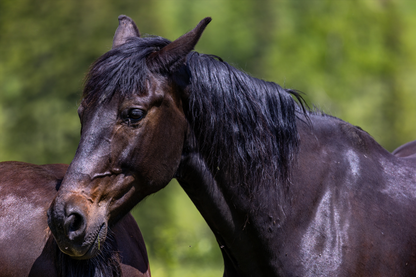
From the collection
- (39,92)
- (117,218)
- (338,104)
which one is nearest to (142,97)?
(117,218)

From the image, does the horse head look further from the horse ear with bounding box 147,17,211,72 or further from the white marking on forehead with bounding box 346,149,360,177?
the white marking on forehead with bounding box 346,149,360,177

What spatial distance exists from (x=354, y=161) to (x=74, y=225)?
1606 millimetres

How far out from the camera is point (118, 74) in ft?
6.97

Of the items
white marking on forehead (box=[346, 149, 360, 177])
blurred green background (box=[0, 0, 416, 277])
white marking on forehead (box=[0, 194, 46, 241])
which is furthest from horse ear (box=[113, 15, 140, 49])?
blurred green background (box=[0, 0, 416, 277])

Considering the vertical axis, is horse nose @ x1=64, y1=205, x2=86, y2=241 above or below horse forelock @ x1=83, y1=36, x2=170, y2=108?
below

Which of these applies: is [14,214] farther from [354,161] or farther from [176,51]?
[354,161]

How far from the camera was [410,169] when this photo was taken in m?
2.74

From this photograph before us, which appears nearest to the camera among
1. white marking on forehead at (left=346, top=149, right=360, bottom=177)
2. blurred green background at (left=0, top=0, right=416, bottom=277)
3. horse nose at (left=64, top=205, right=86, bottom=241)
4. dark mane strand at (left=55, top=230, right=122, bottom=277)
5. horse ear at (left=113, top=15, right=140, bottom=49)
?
horse nose at (left=64, top=205, right=86, bottom=241)

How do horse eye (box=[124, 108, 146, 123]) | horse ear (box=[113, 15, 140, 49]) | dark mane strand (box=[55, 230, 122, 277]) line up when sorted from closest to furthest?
horse eye (box=[124, 108, 146, 123])
dark mane strand (box=[55, 230, 122, 277])
horse ear (box=[113, 15, 140, 49])

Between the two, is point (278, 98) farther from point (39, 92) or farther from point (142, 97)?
point (39, 92)

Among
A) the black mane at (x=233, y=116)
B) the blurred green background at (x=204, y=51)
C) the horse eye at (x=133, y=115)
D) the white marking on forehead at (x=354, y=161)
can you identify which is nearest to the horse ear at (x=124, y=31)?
the black mane at (x=233, y=116)

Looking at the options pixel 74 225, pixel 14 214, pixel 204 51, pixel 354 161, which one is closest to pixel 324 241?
pixel 354 161

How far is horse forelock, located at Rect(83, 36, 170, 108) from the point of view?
6.91 ft

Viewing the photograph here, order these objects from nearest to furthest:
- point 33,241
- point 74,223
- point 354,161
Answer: point 74,223 < point 33,241 < point 354,161
